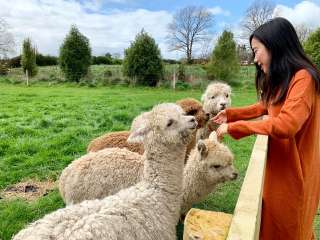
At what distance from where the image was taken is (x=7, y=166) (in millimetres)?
6473

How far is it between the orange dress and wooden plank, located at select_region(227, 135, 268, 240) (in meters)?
0.20

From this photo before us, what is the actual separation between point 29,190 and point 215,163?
282cm

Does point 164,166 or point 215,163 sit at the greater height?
point 164,166

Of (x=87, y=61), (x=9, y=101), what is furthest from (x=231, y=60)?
(x=9, y=101)

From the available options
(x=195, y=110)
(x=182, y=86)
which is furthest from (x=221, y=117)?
(x=182, y=86)

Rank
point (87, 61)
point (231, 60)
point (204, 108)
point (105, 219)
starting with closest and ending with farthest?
point (105, 219) → point (204, 108) → point (231, 60) → point (87, 61)

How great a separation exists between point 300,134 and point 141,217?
1286 mm

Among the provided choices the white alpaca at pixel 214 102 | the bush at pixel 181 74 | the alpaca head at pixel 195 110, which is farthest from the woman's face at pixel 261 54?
the bush at pixel 181 74

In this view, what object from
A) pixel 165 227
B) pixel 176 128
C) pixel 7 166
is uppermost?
pixel 176 128

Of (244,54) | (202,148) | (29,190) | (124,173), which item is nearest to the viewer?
(124,173)

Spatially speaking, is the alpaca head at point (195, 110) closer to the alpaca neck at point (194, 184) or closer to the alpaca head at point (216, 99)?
the alpaca head at point (216, 99)

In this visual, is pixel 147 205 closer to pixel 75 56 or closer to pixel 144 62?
pixel 144 62

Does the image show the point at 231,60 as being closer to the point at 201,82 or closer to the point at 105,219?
the point at 201,82

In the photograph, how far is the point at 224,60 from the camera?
82.3 feet
